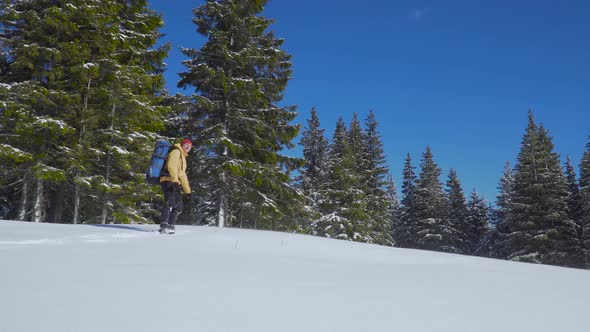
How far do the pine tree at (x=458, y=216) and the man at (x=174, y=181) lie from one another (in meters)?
39.6

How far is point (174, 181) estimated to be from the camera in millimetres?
6938

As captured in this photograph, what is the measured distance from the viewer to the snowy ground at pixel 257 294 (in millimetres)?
2270

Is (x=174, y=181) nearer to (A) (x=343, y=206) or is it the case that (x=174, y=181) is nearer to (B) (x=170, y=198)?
(B) (x=170, y=198)

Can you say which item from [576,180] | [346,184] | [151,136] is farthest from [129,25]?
[576,180]

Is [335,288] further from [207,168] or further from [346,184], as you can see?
[346,184]

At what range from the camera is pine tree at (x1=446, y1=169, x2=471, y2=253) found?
4184cm

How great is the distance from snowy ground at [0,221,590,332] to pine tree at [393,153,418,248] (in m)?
40.0

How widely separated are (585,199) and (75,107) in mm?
37437

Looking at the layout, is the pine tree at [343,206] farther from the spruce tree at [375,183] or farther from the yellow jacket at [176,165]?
the yellow jacket at [176,165]

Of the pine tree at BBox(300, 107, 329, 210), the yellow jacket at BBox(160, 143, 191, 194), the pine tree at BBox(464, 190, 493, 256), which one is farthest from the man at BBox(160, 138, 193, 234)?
the pine tree at BBox(464, 190, 493, 256)

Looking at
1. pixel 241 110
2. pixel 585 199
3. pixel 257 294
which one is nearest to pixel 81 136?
pixel 241 110

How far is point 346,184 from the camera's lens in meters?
27.1

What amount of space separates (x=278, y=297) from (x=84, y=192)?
14106 millimetres

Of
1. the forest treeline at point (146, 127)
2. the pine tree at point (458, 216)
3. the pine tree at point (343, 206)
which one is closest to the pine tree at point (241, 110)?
the forest treeline at point (146, 127)
